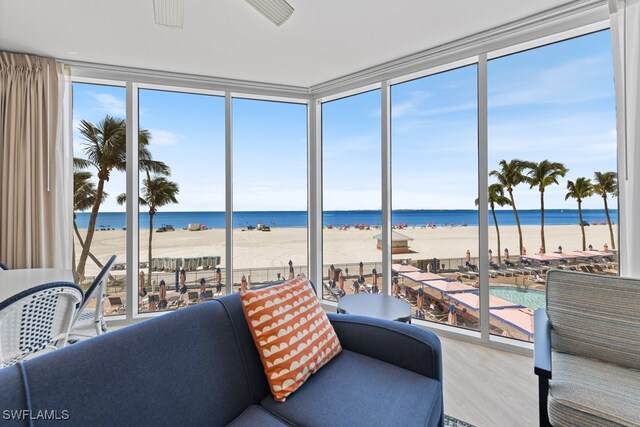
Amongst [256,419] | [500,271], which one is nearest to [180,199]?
[256,419]

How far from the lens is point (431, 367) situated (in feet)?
4.27

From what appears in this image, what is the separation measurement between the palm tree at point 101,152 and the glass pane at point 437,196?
9.58 feet

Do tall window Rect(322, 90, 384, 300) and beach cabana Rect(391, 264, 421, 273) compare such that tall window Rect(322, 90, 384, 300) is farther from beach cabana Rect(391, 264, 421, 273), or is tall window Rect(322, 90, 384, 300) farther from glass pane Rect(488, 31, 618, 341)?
glass pane Rect(488, 31, 618, 341)

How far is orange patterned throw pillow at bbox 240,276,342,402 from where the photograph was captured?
3.92 ft

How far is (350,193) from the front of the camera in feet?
11.5

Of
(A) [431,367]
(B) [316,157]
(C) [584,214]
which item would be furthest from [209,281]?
(C) [584,214]

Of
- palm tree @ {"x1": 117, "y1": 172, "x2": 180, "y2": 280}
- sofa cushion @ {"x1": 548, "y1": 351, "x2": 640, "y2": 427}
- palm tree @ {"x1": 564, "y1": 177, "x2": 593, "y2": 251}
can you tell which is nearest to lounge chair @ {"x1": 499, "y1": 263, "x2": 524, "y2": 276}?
palm tree @ {"x1": 564, "y1": 177, "x2": 593, "y2": 251}

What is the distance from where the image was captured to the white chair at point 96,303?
1942 millimetres

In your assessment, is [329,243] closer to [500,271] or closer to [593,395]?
[500,271]

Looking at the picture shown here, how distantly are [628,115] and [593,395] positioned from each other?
67.9 inches

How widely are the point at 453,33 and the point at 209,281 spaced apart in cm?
351

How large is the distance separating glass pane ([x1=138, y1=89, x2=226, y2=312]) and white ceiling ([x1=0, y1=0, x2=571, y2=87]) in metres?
0.52

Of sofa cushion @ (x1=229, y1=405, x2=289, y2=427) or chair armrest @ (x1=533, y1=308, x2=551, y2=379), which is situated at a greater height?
chair armrest @ (x1=533, y1=308, x2=551, y2=379)

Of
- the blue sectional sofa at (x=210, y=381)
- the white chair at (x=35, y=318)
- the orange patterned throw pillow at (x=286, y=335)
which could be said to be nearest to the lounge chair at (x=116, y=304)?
the white chair at (x=35, y=318)
